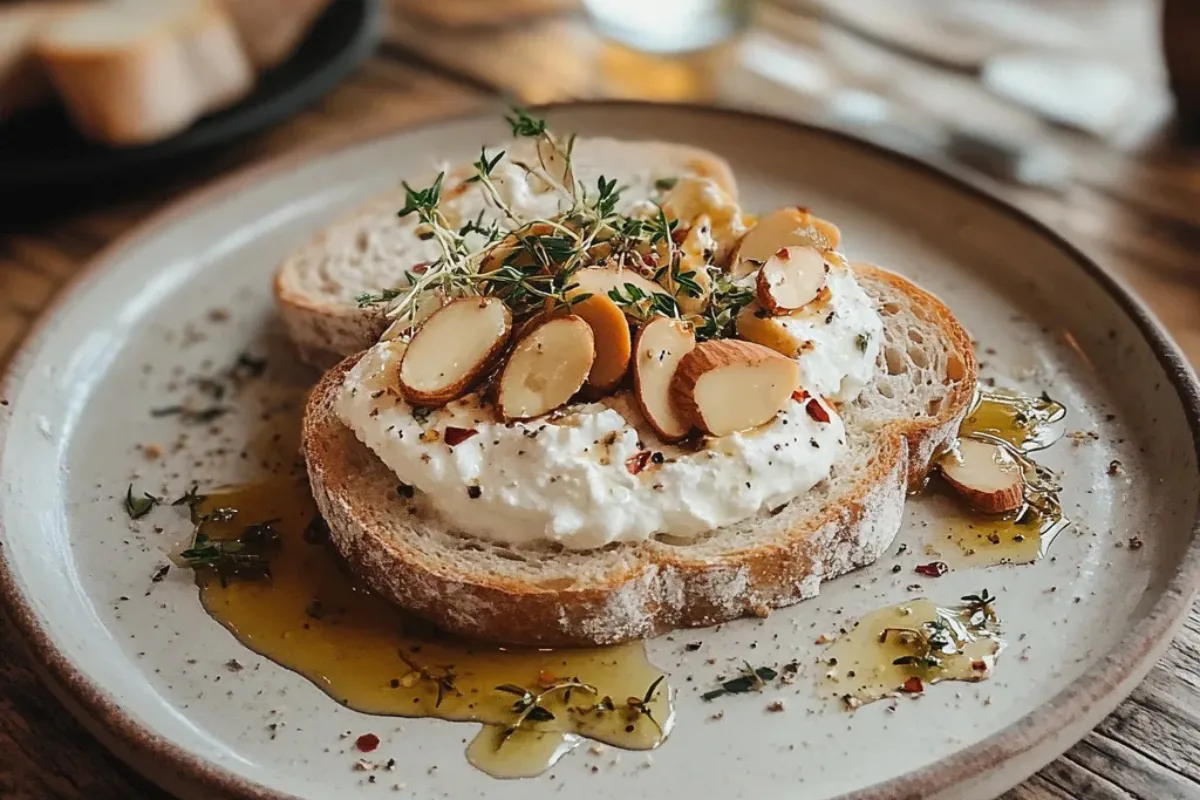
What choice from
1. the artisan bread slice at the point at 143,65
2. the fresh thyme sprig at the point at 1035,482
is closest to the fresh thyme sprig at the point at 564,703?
the fresh thyme sprig at the point at 1035,482

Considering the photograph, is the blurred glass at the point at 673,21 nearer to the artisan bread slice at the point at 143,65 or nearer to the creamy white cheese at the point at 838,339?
the artisan bread slice at the point at 143,65

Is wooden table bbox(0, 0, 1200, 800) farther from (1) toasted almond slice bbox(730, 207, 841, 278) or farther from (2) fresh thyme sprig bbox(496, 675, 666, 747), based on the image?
(1) toasted almond slice bbox(730, 207, 841, 278)

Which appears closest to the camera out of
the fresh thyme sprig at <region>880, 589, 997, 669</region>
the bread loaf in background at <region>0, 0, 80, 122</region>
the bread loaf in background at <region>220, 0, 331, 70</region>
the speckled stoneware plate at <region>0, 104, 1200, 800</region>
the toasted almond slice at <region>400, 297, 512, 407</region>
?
the speckled stoneware plate at <region>0, 104, 1200, 800</region>

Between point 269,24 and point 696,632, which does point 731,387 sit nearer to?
point 696,632

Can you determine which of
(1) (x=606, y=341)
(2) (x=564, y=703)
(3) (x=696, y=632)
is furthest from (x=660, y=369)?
(2) (x=564, y=703)

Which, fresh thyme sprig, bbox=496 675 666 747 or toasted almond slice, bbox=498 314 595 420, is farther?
toasted almond slice, bbox=498 314 595 420

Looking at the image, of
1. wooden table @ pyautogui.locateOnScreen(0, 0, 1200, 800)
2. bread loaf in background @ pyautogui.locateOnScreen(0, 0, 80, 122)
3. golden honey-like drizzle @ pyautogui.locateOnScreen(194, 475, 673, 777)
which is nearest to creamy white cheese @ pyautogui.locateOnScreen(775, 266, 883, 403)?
golden honey-like drizzle @ pyautogui.locateOnScreen(194, 475, 673, 777)
